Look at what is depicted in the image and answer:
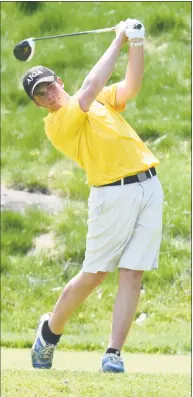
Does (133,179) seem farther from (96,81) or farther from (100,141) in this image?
(96,81)

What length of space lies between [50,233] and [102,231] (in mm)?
4940

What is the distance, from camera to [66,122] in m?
5.53

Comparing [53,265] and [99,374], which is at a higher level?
[99,374]

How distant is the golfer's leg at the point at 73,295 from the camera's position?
5.71 meters

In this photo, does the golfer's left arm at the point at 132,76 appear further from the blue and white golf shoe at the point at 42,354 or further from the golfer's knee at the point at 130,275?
the blue and white golf shoe at the point at 42,354

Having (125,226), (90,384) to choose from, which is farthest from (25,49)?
(90,384)

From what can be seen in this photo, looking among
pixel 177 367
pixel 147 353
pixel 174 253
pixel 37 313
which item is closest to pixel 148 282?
pixel 174 253

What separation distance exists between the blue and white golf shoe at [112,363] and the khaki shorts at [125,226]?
476mm

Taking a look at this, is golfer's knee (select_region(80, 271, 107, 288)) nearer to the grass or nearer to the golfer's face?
the grass

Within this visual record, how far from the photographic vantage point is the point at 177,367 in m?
6.72

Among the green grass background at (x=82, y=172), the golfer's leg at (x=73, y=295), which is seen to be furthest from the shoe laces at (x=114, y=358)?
the green grass background at (x=82, y=172)

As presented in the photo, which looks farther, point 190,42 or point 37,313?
point 190,42

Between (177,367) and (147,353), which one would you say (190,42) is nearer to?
(147,353)

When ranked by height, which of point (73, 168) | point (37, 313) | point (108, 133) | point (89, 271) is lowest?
point (37, 313)
